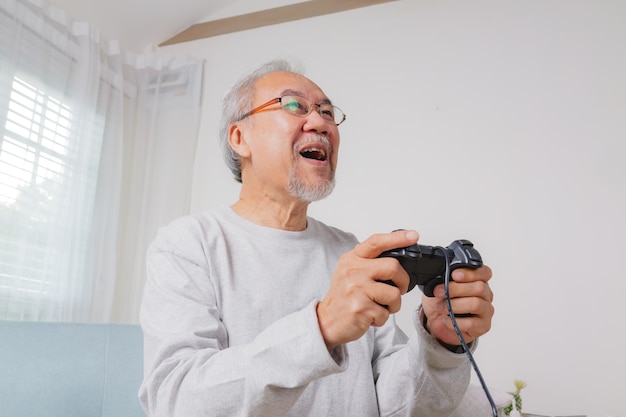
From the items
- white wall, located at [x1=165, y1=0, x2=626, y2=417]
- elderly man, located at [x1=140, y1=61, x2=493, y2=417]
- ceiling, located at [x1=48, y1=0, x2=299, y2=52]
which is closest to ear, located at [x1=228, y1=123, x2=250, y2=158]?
elderly man, located at [x1=140, y1=61, x2=493, y2=417]

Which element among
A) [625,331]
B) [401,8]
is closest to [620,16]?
[401,8]

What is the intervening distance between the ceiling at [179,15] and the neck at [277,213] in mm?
1587

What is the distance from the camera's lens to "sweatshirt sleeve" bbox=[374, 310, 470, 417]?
3.05 feet

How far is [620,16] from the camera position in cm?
201

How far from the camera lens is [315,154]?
49.8 inches

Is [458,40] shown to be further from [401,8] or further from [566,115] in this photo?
[566,115]

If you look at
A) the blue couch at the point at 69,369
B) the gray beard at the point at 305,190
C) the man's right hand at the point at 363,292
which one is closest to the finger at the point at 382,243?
the man's right hand at the point at 363,292

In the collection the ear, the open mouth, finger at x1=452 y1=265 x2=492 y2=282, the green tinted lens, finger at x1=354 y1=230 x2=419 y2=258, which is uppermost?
the green tinted lens

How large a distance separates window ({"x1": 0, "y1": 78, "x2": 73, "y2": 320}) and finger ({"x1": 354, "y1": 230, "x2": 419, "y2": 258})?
1.74m

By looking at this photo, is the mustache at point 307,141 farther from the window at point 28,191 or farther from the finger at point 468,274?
the window at point 28,191

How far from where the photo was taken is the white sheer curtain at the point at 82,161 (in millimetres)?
2051

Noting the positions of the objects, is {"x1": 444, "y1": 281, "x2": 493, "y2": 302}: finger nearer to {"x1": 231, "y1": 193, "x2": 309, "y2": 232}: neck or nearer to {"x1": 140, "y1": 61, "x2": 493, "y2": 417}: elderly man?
{"x1": 140, "y1": 61, "x2": 493, "y2": 417}: elderly man

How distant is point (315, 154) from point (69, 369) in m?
0.85

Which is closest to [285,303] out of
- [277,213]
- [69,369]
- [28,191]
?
[277,213]
